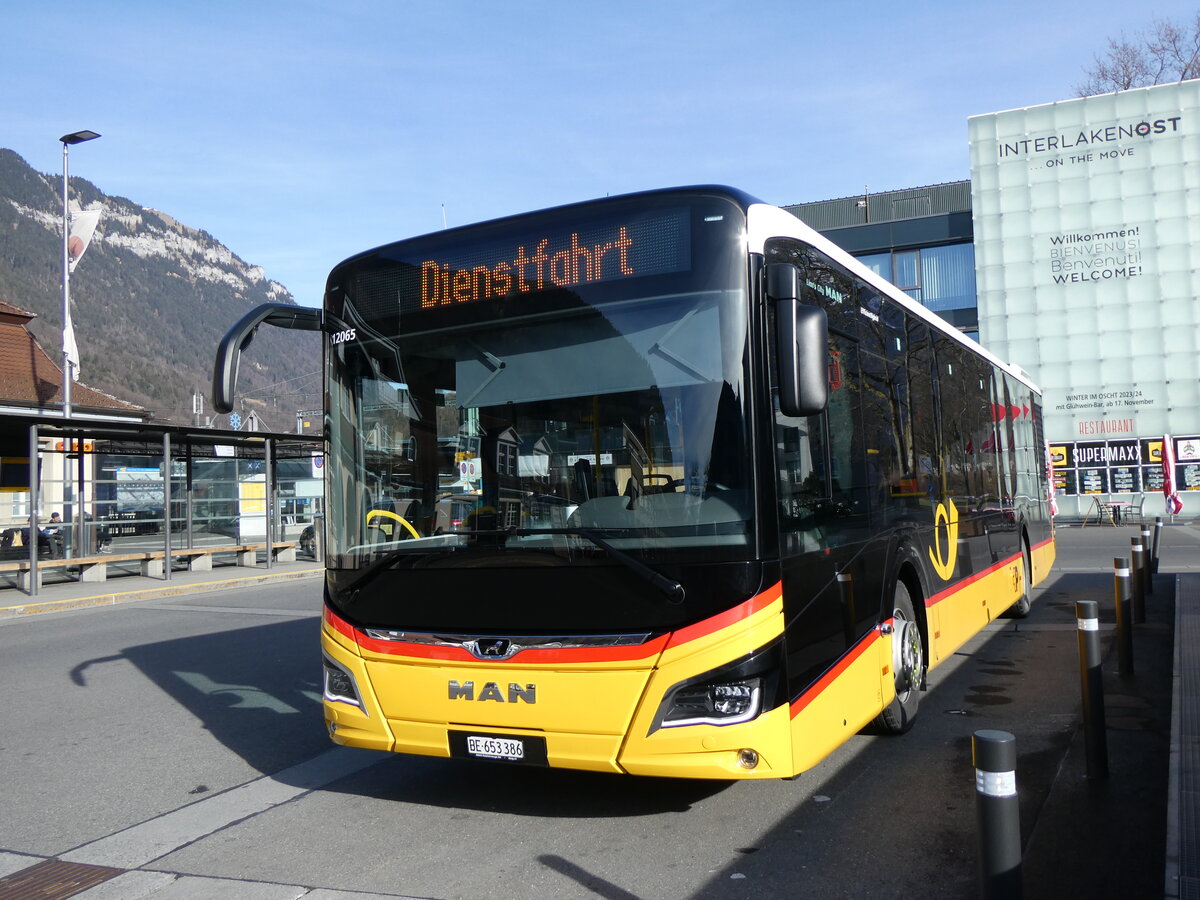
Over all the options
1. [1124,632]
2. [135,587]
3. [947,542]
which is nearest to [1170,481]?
[1124,632]

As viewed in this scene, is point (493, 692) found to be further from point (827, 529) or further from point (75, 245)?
point (75, 245)

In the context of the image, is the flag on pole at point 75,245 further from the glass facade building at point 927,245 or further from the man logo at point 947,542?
the glass facade building at point 927,245

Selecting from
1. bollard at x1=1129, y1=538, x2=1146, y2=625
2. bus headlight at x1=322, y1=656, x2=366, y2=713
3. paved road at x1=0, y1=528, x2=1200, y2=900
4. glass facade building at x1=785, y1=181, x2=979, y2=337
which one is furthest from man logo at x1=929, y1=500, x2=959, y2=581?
glass facade building at x1=785, y1=181, x2=979, y2=337

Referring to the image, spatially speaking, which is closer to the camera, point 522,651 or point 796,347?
point 796,347

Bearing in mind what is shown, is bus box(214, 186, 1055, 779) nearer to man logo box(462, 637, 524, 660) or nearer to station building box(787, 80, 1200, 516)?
man logo box(462, 637, 524, 660)

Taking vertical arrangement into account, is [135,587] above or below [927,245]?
below

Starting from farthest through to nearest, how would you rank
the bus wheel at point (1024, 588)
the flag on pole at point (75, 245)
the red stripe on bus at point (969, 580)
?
1. the flag on pole at point (75, 245)
2. the bus wheel at point (1024, 588)
3. the red stripe on bus at point (969, 580)

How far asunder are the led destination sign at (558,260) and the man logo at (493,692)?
72.0 inches

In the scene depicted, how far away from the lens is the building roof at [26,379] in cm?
3412

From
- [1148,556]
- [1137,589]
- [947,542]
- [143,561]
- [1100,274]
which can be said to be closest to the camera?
[947,542]

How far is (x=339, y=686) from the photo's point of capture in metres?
5.11

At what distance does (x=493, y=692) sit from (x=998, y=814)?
2.31 m

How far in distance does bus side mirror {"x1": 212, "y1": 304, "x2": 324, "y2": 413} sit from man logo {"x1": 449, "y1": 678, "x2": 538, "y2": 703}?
1764mm

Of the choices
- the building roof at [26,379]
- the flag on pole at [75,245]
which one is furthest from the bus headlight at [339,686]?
the building roof at [26,379]
